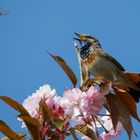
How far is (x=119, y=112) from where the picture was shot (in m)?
0.97

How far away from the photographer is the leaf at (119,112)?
3.12ft

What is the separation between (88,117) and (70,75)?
135 millimetres

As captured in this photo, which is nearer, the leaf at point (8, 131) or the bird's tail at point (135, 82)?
the leaf at point (8, 131)

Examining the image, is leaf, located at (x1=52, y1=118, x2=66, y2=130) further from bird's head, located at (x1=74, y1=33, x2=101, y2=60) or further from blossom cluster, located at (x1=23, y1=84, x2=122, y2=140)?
bird's head, located at (x1=74, y1=33, x2=101, y2=60)

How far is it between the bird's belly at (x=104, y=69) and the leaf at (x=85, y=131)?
0.68 m

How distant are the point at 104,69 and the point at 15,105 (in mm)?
894

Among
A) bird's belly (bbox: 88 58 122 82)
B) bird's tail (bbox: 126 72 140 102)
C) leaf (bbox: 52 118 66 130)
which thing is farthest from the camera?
bird's belly (bbox: 88 58 122 82)

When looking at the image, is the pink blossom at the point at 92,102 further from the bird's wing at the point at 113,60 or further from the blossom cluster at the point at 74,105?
the bird's wing at the point at 113,60

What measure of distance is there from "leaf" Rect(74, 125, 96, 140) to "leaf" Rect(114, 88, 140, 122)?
132 mm

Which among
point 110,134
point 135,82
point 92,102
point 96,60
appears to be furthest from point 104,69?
point 92,102

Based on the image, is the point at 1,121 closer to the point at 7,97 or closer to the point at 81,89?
the point at 7,97

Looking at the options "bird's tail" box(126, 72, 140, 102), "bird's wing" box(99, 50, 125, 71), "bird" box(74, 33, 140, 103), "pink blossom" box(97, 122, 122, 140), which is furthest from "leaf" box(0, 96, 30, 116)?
"bird's wing" box(99, 50, 125, 71)

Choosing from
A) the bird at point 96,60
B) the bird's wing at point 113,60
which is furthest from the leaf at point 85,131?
the bird's wing at point 113,60

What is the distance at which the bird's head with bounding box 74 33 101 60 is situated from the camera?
181 cm
